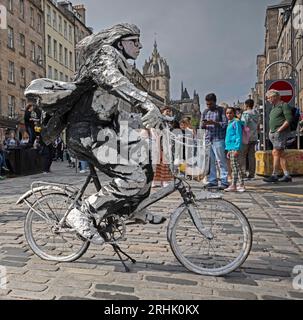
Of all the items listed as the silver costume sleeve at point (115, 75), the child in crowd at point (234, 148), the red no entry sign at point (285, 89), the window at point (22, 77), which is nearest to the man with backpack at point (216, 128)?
the child in crowd at point (234, 148)

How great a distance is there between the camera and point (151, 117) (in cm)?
284

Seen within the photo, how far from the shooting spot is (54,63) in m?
50.1

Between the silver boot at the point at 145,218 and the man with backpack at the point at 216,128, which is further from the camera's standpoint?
the man with backpack at the point at 216,128

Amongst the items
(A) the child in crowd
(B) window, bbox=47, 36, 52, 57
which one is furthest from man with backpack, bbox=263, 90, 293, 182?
(B) window, bbox=47, 36, 52, 57

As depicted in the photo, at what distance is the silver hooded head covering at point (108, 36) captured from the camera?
3221 mm

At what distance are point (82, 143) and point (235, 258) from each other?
5.69 feet

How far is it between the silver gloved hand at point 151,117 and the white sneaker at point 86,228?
1.10 m

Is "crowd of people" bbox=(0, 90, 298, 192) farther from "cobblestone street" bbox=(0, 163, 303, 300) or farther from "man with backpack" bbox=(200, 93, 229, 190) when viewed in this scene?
"cobblestone street" bbox=(0, 163, 303, 300)

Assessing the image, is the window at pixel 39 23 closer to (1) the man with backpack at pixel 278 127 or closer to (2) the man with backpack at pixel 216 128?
(1) the man with backpack at pixel 278 127

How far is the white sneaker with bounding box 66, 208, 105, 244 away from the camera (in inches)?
132

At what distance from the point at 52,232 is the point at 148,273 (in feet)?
3.44

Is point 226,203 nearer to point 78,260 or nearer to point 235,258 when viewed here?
point 235,258

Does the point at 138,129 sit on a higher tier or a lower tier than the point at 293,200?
higher
